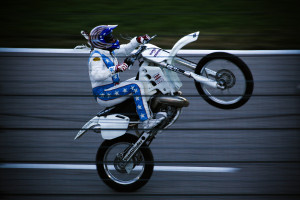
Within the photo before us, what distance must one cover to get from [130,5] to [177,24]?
37.2 inches

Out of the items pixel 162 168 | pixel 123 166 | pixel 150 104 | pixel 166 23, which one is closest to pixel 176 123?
pixel 162 168

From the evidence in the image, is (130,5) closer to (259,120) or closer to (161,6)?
(161,6)

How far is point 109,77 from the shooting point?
3.33 m

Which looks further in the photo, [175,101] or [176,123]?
[176,123]

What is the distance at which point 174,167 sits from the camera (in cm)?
385

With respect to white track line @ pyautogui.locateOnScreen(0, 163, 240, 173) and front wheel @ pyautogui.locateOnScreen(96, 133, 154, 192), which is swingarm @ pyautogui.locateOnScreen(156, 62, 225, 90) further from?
white track line @ pyautogui.locateOnScreen(0, 163, 240, 173)

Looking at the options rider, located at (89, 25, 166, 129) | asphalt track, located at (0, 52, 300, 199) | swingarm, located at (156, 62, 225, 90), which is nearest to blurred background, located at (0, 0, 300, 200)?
asphalt track, located at (0, 52, 300, 199)

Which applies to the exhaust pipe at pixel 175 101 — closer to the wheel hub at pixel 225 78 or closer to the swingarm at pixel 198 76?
the swingarm at pixel 198 76

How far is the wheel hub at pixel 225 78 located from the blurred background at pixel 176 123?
235 mm

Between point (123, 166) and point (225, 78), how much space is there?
3.18ft

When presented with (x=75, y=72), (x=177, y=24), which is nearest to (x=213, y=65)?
(x=75, y=72)

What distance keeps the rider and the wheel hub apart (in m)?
0.48

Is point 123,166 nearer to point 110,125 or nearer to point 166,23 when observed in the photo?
point 110,125

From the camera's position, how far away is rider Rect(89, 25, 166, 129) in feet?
10.6
